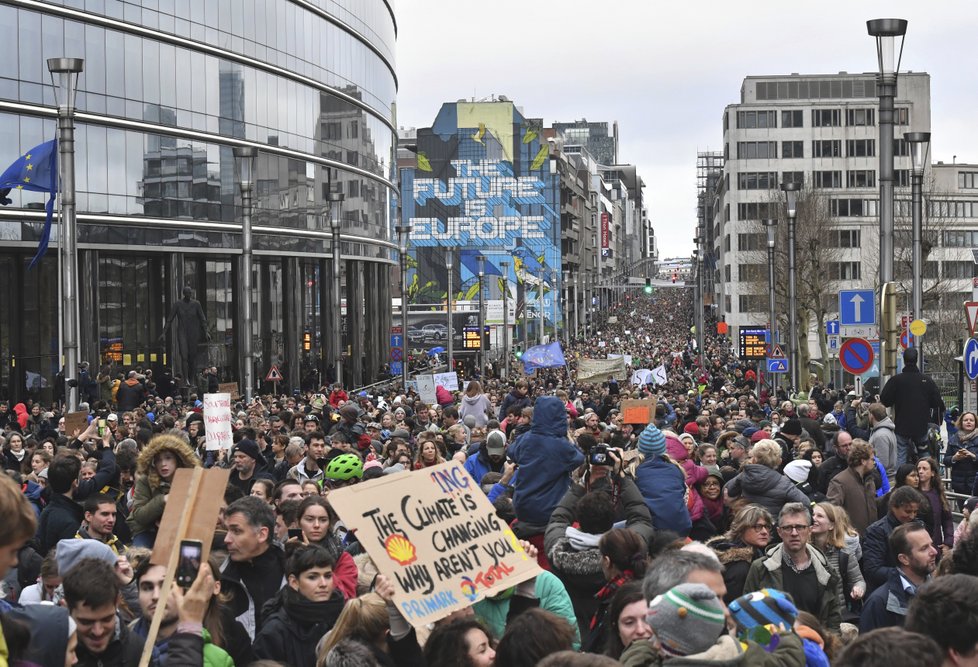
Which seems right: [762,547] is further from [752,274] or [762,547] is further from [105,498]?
[752,274]

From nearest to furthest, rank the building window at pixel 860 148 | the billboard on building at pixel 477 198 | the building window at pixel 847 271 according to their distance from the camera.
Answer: the building window at pixel 847 271
the building window at pixel 860 148
the billboard on building at pixel 477 198

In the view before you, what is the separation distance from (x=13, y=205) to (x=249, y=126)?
13552 millimetres

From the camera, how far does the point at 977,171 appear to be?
108438 mm

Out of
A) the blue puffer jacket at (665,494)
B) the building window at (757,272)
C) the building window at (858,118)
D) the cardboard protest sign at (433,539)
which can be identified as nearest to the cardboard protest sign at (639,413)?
the blue puffer jacket at (665,494)

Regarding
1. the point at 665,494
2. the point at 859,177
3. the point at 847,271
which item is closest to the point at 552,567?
the point at 665,494

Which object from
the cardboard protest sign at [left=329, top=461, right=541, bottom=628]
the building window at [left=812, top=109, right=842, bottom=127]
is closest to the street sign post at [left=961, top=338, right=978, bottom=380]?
the cardboard protest sign at [left=329, top=461, right=541, bottom=628]

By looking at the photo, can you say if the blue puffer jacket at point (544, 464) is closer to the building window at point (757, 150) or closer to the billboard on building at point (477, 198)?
the building window at point (757, 150)

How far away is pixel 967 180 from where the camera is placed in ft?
357

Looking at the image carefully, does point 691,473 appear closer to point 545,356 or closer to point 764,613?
point 764,613

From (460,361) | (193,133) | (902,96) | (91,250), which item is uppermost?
(902,96)

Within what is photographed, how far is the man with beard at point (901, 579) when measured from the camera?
7.41 meters

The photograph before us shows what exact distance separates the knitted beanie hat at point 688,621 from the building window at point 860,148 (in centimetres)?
10578

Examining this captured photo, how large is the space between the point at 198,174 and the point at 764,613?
45234mm

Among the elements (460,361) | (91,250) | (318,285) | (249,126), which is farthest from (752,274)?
(91,250)
